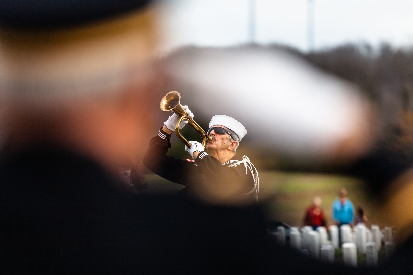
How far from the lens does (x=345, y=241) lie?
2.16 meters

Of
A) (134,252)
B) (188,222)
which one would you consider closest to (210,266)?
(188,222)

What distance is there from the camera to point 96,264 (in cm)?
190

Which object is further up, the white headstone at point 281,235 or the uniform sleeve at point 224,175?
the uniform sleeve at point 224,175

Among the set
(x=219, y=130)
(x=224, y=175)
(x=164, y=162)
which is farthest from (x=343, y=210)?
(x=164, y=162)

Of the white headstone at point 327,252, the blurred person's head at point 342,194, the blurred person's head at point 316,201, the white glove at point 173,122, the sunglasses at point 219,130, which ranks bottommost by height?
the white headstone at point 327,252

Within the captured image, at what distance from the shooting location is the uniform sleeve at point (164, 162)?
1.59 m

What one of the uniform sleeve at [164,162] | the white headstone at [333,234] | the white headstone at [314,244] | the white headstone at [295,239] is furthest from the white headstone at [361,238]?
the uniform sleeve at [164,162]

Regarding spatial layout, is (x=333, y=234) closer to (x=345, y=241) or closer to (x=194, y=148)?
(x=345, y=241)

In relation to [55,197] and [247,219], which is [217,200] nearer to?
[247,219]

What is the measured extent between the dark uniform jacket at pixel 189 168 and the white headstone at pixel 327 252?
0.73 meters

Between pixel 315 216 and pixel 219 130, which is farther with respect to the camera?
pixel 315 216

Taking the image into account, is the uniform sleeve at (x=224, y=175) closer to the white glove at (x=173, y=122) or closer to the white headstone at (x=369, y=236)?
the white glove at (x=173, y=122)

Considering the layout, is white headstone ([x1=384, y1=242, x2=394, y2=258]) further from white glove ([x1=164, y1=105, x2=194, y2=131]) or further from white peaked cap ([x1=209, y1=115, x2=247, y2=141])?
white glove ([x1=164, y1=105, x2=194, y2=131])

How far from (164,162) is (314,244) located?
1059 millimetres
